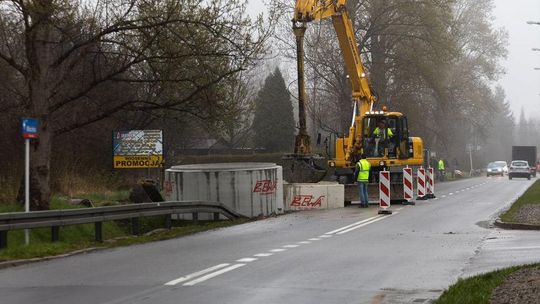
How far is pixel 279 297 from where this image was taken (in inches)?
358

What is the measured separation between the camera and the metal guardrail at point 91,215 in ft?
47.9

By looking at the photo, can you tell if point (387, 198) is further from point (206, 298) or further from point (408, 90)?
point (408, 90)

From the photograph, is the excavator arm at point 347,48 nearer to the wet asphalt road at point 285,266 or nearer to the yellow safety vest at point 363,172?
the yellow safety vest at point 363,172

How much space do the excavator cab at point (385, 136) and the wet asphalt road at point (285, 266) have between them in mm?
10489

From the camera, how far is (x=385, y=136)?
29.8 m

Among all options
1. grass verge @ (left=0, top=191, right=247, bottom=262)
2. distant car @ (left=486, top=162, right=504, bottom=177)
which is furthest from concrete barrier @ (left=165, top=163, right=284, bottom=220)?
distant car @ (left=486, top=162, right=504, bottom=177)

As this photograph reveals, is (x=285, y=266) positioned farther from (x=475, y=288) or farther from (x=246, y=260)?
(x=475, y=288)

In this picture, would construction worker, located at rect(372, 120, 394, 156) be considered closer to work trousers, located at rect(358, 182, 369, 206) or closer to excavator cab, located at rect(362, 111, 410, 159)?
excavator cab, located at rect(362, 111, 410, 159)

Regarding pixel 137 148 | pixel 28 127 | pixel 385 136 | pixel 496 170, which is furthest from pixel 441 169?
pixel 28 127

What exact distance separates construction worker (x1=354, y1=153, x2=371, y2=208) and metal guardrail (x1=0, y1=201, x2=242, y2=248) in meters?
6.27

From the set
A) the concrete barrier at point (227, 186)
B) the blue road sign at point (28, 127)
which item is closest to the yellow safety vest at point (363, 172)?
the concrete barrier at point (227, 186)

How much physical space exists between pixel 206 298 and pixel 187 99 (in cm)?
1139

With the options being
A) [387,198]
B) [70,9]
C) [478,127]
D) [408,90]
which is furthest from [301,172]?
[478,127]

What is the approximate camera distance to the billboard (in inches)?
981
